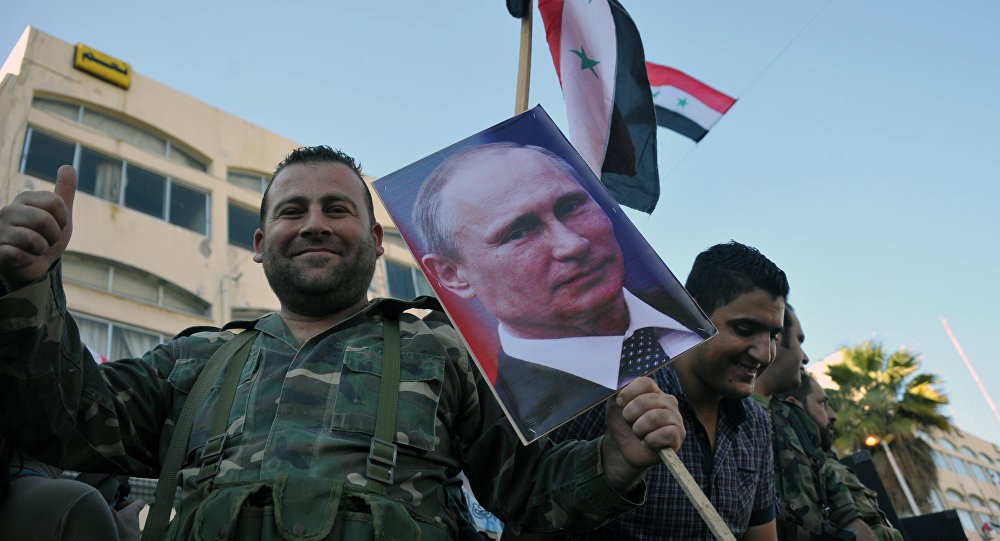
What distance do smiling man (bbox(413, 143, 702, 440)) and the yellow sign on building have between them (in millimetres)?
14503

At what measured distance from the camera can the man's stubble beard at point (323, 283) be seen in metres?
2.31

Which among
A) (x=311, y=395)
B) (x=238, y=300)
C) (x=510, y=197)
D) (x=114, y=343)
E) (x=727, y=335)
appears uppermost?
(x=238, y=300)

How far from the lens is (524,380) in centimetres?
188

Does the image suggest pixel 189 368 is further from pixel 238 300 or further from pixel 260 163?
pixel 260 163

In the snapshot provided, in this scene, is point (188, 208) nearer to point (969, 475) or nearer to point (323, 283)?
point (323, 283)

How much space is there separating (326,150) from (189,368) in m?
0.89

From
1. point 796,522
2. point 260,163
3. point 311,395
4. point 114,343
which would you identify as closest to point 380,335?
point 311,395

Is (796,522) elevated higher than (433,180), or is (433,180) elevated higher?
(433,180)

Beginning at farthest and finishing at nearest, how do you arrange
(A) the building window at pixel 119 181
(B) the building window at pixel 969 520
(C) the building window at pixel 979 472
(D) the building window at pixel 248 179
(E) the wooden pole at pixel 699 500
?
(C) the building window at pixel 979 472 → (B) the building window at pixel 969 520 → (D) the building window at pixel 248 179 → (A) the building window at pixel 119 181 → (E) the wooden pole at pixel 699 500

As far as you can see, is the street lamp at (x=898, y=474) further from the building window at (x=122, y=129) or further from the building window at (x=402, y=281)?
the building window at (x=122, y=129)

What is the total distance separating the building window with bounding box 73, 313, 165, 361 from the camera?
1153cm

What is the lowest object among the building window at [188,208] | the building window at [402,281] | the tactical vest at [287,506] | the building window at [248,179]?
the tactical vest at [287,506]

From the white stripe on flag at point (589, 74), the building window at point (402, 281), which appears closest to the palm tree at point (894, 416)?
the building window at point (402, 281)

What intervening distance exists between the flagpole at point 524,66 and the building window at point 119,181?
10824 millimetres
